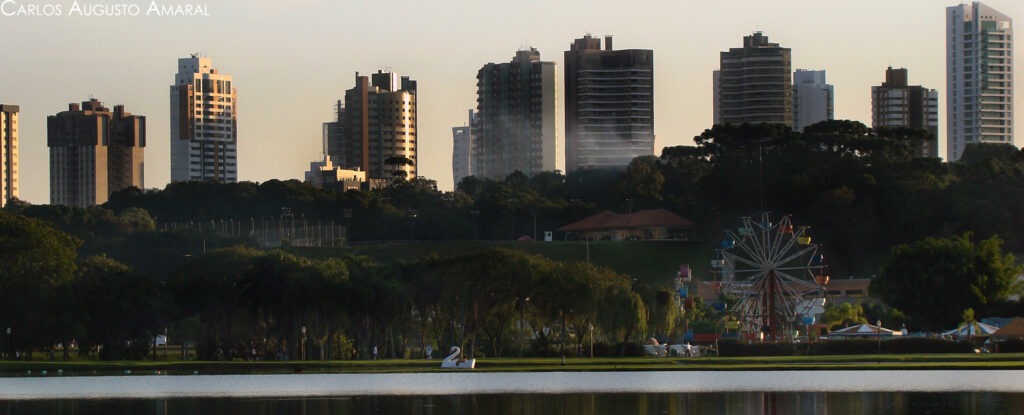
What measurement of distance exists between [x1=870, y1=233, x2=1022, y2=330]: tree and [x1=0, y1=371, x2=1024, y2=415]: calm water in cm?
3588

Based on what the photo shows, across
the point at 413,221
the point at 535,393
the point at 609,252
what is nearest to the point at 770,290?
the point at 535,393

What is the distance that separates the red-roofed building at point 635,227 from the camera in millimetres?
166625

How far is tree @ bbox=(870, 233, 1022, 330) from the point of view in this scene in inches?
4126

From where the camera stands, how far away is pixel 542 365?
77.7 meters

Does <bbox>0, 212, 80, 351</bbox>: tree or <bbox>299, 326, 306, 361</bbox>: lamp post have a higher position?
<bbox>0, 212, 80, 351</bbox>: tree

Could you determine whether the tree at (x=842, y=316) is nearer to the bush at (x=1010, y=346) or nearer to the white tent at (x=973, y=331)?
the white tent at (x=973, y=331)

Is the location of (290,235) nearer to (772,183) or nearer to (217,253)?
(772,183)

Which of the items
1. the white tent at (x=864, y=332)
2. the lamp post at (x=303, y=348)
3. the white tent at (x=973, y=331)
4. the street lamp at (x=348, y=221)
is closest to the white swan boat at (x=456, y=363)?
the lamp post at (x=303, y=348)

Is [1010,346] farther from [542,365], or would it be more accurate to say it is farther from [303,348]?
[303,348]

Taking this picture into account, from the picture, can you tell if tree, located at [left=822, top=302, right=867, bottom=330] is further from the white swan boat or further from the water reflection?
the water reflection

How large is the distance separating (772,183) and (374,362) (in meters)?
77.9

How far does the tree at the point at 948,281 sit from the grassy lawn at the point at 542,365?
23.8 metres

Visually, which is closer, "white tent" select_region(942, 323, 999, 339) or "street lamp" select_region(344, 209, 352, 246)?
"white tent" select_region(942, 323, 999, 339)

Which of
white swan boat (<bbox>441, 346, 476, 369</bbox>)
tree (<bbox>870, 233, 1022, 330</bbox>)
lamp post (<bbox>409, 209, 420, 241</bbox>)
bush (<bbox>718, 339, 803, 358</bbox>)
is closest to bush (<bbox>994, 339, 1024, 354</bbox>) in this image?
bush (<bbox>718, 339, 803, 358</bbox>)
